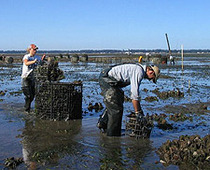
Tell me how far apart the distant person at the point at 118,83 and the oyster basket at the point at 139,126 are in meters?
0.19

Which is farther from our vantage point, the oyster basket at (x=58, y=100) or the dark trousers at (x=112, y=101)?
the oyster basket at (x=58, y=100)

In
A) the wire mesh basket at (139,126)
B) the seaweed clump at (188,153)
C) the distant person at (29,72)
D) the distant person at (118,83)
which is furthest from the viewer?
the distant person at (29,72)

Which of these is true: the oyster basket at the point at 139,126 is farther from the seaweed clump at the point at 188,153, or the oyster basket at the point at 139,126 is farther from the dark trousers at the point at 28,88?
the dark trousers at the point at 28,88

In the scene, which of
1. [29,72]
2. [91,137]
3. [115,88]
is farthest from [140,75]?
[29,72]

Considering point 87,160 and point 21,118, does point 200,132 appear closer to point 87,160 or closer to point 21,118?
point 87,160

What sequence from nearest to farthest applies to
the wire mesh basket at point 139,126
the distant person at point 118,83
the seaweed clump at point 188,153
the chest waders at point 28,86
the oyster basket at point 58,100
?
the seaweed clump at point 188,153 < the distant person at point 118,83 < the wire mesh basket at point 139,126 < the oyster basket at point 58,100 < the chest waders at point 28,86

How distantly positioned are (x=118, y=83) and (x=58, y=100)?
2.31 m

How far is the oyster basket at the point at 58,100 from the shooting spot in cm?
808

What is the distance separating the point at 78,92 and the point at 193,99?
584 centimetres

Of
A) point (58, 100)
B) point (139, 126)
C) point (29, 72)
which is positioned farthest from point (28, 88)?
point (139, 126)

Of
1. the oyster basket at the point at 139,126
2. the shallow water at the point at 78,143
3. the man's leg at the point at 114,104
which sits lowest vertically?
the shallow water at the point at 78,143

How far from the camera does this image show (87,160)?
5.32m

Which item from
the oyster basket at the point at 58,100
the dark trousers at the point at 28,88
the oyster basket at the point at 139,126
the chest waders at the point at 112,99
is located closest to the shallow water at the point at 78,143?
the oyster basket at the point at 139,126

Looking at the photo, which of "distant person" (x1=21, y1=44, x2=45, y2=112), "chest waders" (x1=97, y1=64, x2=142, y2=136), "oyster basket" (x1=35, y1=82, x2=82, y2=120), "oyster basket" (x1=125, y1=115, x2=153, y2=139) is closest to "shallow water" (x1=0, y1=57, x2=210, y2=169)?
"oyster basket" (x1=125, y1=115, x2=153, y2=139)
